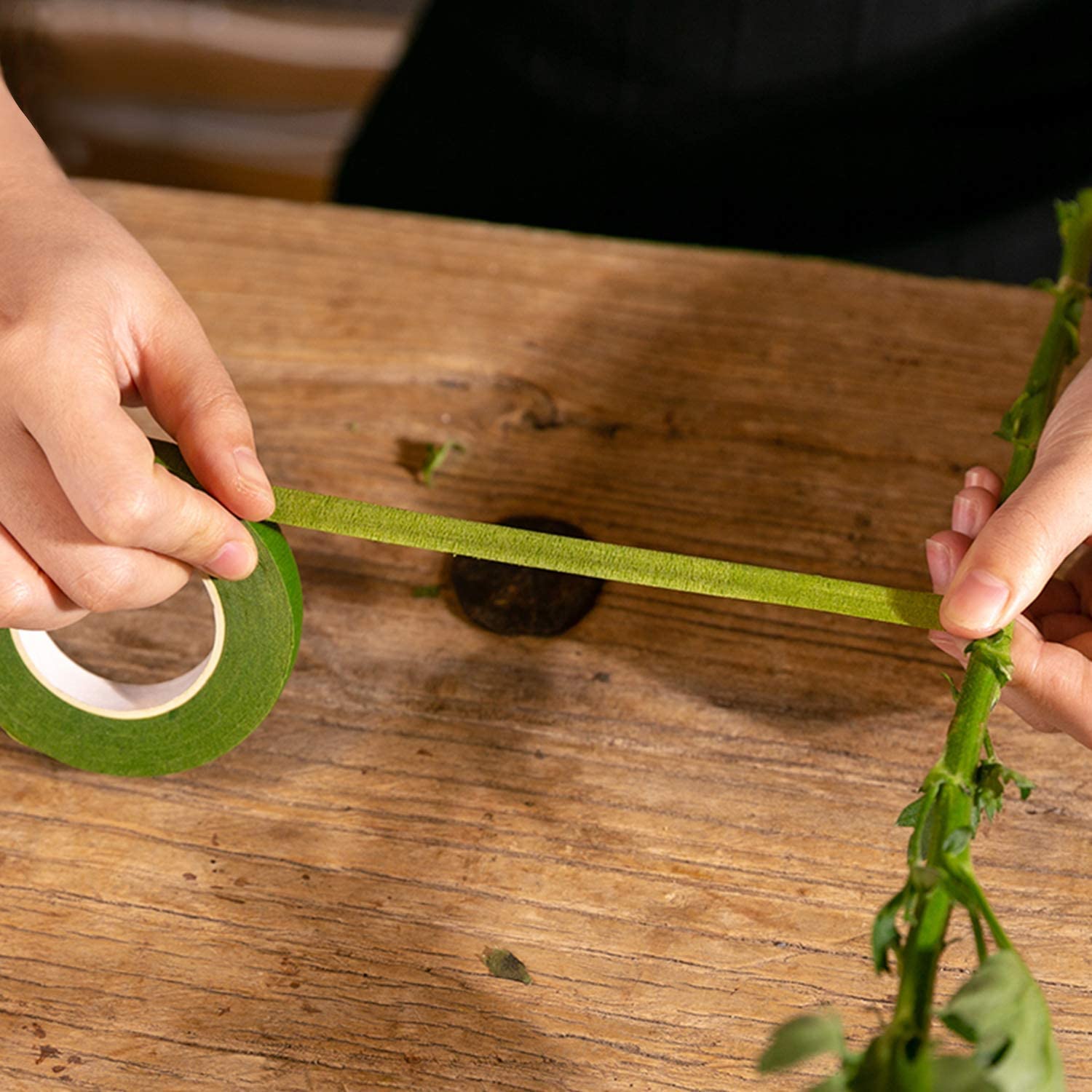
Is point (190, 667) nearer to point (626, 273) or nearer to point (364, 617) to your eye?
point (364, 617)

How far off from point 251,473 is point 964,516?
0.43 metres

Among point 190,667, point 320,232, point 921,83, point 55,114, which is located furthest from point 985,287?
point 55,114

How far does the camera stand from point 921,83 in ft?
3.59

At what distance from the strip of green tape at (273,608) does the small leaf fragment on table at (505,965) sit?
19 centimetres

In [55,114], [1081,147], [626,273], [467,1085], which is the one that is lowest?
[55,114]

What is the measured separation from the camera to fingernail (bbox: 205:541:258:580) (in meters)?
0.61

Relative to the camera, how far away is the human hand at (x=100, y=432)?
580 mm

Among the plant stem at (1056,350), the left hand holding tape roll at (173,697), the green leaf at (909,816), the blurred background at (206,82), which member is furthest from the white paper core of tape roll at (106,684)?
the blurred background at (206,82)

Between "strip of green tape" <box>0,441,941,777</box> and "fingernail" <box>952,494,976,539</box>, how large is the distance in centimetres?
9

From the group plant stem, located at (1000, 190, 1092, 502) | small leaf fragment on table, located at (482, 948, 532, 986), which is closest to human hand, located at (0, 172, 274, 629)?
small leaf fragment on table, located at (482, 948, 532, 986)

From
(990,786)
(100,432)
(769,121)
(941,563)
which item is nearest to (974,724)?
(990,786)

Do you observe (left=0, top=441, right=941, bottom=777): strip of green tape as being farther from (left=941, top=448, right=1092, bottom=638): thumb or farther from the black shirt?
the black shirt

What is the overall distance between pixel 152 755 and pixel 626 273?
1.86ft

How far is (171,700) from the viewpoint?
0.67 m
